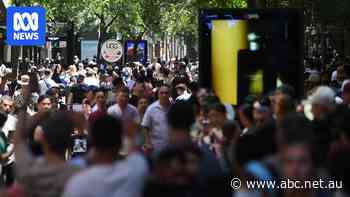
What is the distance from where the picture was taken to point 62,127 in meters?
7.17

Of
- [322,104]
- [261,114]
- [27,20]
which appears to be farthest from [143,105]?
[27,20]

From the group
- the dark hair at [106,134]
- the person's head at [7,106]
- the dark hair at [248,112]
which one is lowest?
the person's head at [7,106]

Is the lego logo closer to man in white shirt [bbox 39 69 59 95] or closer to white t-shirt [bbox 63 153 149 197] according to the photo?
man in white shirt [bbox 39 69 59 95]

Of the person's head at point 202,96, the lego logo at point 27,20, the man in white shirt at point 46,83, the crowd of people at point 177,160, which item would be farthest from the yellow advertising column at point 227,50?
the crowd of people at point 177,160

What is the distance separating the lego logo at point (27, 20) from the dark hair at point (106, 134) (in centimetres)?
1683

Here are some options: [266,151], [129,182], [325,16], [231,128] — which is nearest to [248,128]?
[231,128]

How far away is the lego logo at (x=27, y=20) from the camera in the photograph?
Result: 23.5 metres

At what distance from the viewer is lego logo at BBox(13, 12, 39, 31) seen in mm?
23484

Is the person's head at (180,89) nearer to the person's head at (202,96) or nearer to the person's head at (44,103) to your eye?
the person's head at (202,96)

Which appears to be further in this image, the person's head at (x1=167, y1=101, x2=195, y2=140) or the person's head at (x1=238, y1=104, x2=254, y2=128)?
the person's head at (x1=238, y1=104, x2=254, y2=128)

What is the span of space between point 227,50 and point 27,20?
6.65 metres

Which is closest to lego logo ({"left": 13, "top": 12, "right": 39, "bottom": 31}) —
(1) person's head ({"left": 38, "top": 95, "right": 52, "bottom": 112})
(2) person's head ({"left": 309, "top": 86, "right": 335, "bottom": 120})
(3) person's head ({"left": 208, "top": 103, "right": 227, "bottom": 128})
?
(1) person's head ({"left": 38, "top": 95, "right": 52, "bottom": 112})

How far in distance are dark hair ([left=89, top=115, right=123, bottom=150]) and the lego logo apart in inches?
663

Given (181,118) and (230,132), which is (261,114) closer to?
(230,132)
